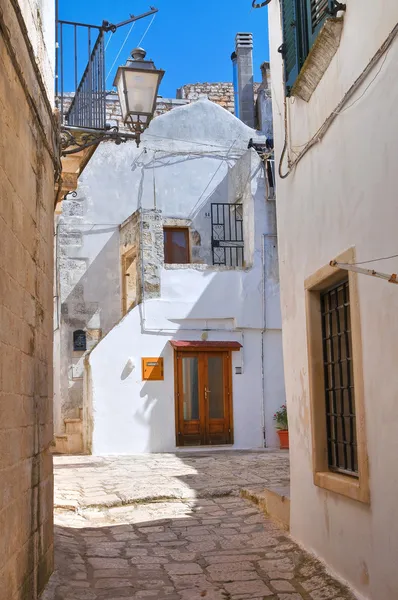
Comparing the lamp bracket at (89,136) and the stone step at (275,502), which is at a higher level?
the lamp bracket at (89,136)

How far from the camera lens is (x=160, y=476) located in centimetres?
1098

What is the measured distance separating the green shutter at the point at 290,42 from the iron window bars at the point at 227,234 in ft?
35.8

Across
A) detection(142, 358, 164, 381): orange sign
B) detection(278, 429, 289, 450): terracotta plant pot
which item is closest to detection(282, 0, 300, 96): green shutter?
detection(142, 358, 164, 381): orange sign

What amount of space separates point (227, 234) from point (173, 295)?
3034 mm

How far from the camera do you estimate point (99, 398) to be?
15.4 m

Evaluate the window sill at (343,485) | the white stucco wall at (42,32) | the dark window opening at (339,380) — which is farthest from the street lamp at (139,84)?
the window sill at (343,485)

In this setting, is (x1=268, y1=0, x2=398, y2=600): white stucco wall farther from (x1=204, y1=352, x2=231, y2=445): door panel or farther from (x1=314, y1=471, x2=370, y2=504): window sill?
(x1=204, y1=352, x2=231, y2=445): door panel

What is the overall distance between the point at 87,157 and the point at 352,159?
4.02m

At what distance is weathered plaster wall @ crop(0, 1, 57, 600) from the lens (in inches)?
154

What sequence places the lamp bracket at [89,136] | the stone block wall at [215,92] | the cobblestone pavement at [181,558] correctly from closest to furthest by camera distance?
1. the cobblestone pavement at [181,558]
2. the lamp bracket at [89,136]
3. the stone block wall at [215,92]

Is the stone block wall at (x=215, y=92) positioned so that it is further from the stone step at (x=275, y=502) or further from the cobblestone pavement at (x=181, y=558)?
the cobblestone pavement at (x=181, y=558)

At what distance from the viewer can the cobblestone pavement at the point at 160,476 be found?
9.14 m

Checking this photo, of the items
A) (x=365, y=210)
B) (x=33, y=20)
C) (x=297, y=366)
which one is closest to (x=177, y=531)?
(x=297, y=366)

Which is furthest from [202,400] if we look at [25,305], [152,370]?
[25,305]
